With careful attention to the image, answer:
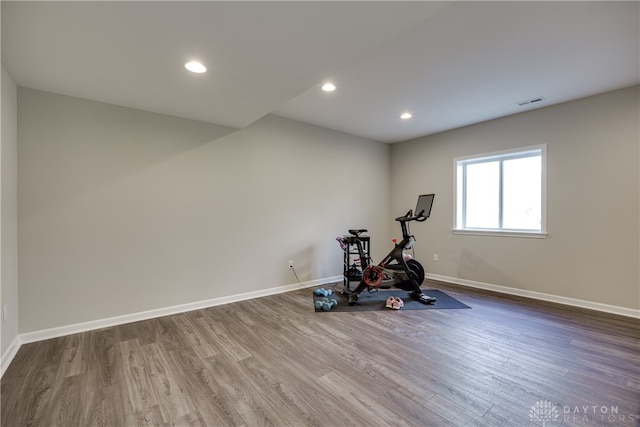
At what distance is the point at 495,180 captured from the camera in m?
4.47

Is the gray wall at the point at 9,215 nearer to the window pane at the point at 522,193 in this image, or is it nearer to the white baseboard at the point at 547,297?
the white baseboard at the point at 547,297

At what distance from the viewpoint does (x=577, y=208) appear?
357 centimetres

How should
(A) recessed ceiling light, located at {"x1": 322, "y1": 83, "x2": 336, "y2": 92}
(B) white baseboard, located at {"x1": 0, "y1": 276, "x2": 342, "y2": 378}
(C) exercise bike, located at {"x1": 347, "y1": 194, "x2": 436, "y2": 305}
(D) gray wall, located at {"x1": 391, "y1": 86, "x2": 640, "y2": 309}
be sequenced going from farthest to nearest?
(C) exercise bike, located at {"x1": 347, "y1": 194, "x2": 436, "y2": 305}
(D) gray wall, located at {"x1": 391, "y1": 86, "x2": 640, "y2": 309}
(A) recessed ceiling light, located at {"x1": 322, "y1": 83, "x2": 336, "y2": 92}
(B) white baseboard, located at {"x1": 0, "y1": 276, "x2": 342, "y2": 378}

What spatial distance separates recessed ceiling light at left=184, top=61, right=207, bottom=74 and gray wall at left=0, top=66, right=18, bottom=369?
1433mm

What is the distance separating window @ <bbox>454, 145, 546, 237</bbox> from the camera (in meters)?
3.97

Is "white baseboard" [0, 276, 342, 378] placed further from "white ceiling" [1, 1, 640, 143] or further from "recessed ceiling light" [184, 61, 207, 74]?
"recessed ceiling light" [184, 61, 207, 74]

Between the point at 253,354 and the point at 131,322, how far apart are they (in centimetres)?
167

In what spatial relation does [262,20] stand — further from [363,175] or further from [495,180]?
[495,180]

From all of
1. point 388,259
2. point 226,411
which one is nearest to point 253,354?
point 226,411

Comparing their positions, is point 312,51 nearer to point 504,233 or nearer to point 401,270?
point 401,270

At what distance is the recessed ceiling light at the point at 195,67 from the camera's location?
2213 mm

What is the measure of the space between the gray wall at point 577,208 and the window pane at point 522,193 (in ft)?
0.67

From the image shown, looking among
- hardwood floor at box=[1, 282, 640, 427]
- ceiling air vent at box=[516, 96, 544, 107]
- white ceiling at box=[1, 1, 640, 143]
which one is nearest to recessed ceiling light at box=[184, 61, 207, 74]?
white ceiling at box=[1, 1, 640, 143]

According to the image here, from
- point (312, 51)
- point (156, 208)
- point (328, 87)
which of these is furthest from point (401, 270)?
point (156, 208)
